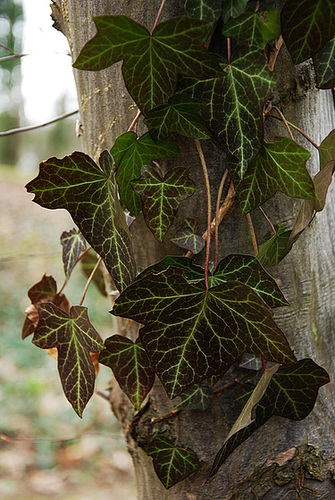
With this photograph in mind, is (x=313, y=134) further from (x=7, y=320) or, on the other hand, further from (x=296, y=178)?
(x=7, y=320)

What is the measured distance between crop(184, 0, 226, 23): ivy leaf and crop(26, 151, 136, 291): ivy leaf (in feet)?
0.51

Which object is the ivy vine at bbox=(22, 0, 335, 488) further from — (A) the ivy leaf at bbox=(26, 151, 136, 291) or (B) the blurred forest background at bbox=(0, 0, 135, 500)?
(B) the blurred forest background at bbox=(0, 0, 135, 500)

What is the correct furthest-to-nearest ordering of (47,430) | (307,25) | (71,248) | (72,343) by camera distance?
(47,430)
(71,248)
(72,343)
(307,25)

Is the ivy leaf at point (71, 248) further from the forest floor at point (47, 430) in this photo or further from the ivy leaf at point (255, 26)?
the forest floor at point (47, 430)

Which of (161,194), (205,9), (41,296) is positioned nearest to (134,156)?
(161,194)

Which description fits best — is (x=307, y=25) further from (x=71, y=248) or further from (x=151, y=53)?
(x=71, y=248)

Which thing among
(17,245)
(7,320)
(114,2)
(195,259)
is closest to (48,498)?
(7,320)

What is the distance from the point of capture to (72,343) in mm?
483

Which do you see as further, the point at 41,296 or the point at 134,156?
the point at 41,296

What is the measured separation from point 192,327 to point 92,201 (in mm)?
155

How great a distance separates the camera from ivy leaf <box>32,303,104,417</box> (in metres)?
0.47

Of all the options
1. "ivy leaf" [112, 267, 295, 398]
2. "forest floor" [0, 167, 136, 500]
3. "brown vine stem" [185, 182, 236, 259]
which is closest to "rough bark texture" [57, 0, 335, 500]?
"brown vine stem" [185, 182, 236, 259]

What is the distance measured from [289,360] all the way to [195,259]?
0.55ft

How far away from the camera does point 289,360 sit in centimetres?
37
